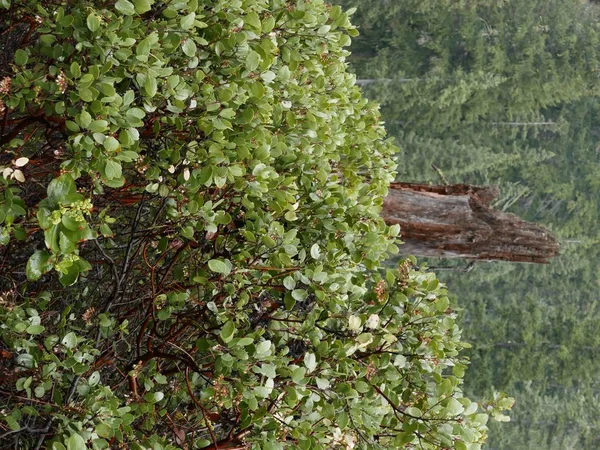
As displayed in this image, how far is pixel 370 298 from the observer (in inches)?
139

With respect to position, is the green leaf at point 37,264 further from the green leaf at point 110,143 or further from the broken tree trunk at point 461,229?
the broken tree trunk at point 461,229

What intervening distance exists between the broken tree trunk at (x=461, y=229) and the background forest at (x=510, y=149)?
1669cm

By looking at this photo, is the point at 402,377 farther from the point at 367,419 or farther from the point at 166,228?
the point at 166,228

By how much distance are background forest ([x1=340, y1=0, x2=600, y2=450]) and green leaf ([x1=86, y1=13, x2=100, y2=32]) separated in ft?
72.7

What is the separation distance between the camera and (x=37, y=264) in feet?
8.10

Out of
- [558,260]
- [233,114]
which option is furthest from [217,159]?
[558,260]

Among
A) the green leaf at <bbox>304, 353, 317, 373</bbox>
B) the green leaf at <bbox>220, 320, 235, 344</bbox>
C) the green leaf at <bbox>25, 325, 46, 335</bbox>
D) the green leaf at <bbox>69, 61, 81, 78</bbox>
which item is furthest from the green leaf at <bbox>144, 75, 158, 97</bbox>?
the green leaf at <bbox>304, 353, 317, 373</bbox>

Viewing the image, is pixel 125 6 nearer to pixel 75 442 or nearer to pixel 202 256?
pixel 202 256

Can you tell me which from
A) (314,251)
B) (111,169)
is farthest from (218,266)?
(111,169)

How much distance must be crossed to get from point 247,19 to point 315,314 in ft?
5.11

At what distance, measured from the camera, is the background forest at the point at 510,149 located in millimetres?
26406

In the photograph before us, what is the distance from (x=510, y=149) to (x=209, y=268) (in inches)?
1341

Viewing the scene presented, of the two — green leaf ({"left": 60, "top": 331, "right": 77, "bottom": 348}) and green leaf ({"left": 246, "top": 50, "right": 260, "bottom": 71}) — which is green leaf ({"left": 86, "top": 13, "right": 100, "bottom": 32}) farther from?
green leaf ({"left": 60, "top": 331, "right": 77, "bottom": 348})

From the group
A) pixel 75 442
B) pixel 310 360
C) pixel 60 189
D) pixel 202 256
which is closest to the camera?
pixel 60 189
